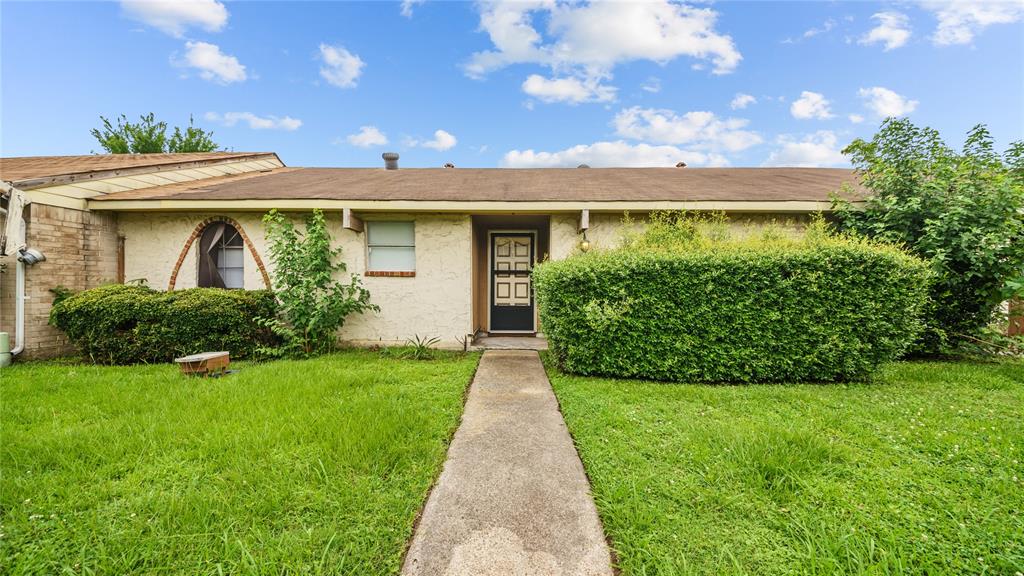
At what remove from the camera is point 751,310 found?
15.1 feet

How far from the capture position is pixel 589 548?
5.97ft

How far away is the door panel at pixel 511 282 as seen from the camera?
8133 mm

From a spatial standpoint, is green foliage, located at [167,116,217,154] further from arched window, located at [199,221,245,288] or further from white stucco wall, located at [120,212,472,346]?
A: arched window, located at [199,221,245,288]

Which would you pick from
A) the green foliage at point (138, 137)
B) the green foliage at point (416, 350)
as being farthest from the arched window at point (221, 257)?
the green foliage at point (138, 137)

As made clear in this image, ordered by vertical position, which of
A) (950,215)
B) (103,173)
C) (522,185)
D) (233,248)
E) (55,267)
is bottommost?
(55,267)

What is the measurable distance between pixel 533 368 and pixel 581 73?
10711mm

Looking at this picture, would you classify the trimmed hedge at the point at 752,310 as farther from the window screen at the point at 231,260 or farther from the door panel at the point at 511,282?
the window screen at the point at 231,260

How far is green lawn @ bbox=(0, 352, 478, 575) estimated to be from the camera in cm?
176

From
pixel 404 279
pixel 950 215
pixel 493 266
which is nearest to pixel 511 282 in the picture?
pixel 493 266

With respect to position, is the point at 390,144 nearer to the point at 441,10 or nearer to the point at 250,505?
the point at 441,10

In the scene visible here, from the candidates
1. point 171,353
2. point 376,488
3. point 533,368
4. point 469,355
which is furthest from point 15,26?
point 533,368

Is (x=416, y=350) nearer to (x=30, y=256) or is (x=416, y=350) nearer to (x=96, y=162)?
(x=30, y=256)

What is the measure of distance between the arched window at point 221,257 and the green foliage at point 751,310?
6219 mm

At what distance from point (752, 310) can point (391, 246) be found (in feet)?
19.5
